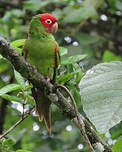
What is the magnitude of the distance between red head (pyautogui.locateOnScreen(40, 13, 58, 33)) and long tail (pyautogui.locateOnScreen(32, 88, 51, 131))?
2.00 ft

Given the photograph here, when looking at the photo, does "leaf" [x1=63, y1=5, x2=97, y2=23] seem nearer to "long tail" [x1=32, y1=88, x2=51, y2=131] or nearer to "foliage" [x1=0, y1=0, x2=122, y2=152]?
"foliage" [x1=0, y1=0, x2=122, y2=152]

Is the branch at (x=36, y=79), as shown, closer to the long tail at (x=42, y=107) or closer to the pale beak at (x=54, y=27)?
the long tail at (x=42, y=107)

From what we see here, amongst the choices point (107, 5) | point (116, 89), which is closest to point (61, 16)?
point (107, 5)

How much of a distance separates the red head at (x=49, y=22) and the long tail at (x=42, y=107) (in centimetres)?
61

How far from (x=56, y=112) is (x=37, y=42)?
1.87ft

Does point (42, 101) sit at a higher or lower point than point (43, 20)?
lower

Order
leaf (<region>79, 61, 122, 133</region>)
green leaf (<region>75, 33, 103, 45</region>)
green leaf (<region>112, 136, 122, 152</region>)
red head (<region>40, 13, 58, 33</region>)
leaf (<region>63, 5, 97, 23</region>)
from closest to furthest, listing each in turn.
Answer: leaf (<region>79, 61, 122, 133</region>) → green leaf (<region>112, 136, 122, 152</region>) → red head (<region>40, 13, 58, 33</region>) → leaf (<region>63, 5, 97, 23</region>) → green leaf (<region>75, 33, 103, 45</region>)

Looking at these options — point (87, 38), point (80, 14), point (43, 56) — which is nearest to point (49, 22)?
point (43, 56)

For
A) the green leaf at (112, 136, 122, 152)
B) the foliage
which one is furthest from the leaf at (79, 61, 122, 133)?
the green leaf at (112, 136, 122, 152)

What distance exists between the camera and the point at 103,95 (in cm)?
147

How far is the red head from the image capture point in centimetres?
255

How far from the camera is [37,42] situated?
244 cm

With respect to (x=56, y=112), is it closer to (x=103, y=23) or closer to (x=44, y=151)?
(x=44, y=151)

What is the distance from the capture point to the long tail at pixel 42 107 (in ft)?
7.22
